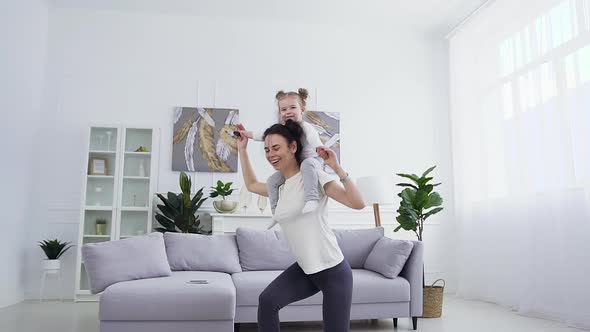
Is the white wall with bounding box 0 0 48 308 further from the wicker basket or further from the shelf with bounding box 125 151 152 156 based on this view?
the wicker basket

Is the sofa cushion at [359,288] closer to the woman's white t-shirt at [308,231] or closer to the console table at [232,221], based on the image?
the console table at [232,221]

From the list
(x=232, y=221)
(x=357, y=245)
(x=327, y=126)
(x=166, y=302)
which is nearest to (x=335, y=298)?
(x=166, y=302)

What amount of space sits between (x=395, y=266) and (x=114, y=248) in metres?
2.12

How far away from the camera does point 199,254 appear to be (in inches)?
161

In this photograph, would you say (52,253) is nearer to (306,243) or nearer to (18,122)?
(18,122)

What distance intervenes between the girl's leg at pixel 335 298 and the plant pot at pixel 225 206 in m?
3.41

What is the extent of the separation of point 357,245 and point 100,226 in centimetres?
275

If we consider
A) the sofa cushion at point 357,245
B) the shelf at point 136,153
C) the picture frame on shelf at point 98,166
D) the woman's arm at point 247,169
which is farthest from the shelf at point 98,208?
the woman's arm at point 247,169

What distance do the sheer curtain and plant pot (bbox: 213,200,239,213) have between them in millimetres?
2706

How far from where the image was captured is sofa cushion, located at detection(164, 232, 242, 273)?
4.04 m

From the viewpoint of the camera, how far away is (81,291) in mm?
5039

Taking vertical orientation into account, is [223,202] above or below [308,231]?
above

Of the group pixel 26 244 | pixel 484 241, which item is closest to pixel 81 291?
pixel 26 244

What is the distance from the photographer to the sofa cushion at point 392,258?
152 inches
